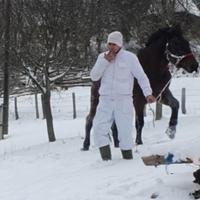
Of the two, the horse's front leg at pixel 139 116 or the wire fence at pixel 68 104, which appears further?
the wire fence at pixel 68 104

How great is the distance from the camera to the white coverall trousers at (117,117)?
817 cm

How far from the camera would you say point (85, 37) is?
15305 millimetres

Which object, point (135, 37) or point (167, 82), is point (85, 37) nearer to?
point (135, 37)

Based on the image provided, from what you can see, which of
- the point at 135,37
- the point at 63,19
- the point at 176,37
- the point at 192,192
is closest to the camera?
the point at 192,192

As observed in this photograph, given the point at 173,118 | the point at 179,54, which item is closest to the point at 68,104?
the point at 173,118

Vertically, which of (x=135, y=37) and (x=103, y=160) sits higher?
(x=135, y=37)

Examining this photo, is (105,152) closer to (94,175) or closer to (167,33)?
(94,175)

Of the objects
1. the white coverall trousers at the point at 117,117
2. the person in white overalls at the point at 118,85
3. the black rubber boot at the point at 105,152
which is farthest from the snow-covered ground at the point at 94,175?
the person in white overalls at the point at 118,85

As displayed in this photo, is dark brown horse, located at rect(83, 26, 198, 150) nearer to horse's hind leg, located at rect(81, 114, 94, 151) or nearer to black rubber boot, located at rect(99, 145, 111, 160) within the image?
horse's hind leg, located at rect(81, 114, 94, 151)

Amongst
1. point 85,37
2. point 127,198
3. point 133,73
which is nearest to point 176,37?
point 133,73

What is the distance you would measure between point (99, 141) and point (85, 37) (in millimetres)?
7268

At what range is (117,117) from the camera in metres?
8.19

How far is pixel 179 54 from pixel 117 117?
86.9 inches

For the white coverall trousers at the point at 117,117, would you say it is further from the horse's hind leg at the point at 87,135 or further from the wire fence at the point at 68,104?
the wire fence at the point at 68,104
